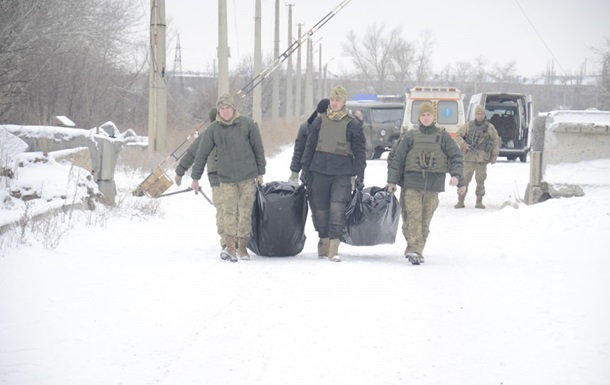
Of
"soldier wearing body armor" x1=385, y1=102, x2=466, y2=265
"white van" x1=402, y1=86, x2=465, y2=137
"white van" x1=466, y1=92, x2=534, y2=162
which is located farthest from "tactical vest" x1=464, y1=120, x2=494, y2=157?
"white van" x1=466, y1=92, x2=534, y2=162

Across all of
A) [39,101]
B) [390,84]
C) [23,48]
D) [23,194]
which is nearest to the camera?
[23,194]

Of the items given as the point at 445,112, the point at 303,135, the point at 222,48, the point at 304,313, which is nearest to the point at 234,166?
the point at 303,135

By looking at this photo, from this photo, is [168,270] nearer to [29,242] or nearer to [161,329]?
[29,242]

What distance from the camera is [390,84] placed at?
108 metres

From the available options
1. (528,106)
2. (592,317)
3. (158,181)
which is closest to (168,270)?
(592,317)

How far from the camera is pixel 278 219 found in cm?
948

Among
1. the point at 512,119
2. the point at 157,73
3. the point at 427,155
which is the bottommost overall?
the point at 427,155

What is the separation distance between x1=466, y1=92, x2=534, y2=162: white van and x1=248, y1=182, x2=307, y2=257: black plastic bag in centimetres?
2051

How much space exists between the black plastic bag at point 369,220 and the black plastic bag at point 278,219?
1.76ft

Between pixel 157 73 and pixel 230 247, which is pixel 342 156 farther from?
pixel 157 73

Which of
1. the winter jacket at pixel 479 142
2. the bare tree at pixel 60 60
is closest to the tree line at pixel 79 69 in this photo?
the bare tree at pixel 60 60

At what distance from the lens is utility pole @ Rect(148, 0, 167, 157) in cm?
1906

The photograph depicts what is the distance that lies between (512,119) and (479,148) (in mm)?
14837

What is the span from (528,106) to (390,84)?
263 feet
